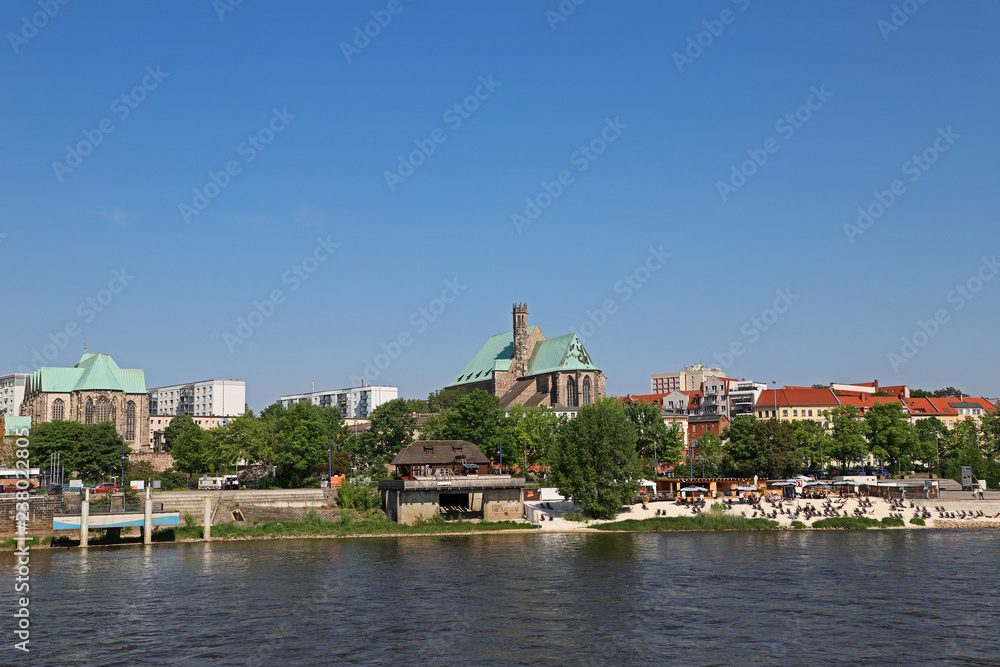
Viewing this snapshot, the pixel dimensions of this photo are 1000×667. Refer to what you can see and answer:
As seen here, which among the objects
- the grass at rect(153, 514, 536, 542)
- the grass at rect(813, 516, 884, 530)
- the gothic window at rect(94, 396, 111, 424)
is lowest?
the grass at rect(813, 516, 884, 530)

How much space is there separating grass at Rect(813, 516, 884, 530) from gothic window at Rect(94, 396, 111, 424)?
118421mm

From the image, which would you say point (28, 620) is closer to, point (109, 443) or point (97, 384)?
point (109, 443)

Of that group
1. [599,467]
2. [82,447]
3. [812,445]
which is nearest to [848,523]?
[599,467]

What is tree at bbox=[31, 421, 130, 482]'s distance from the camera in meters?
116

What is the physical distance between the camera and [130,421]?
158250 millimetres

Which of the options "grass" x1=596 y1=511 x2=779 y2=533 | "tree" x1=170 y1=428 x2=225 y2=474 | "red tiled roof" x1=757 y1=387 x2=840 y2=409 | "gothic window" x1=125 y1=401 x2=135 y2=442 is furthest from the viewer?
"red tiled roof" x1=757 y1=387 x2=840 y2=409

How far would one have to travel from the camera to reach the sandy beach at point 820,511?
83.2 m

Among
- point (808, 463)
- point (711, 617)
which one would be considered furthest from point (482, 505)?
point (808, 463)

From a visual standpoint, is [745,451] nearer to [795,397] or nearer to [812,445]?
[812,445]

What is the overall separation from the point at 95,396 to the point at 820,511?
11992 centimetres

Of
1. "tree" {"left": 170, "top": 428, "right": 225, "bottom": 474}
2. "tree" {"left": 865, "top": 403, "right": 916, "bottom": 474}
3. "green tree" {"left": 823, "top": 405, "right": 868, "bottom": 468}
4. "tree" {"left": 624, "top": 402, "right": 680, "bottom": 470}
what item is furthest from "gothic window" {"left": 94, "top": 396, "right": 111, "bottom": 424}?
"tree" {"left": 865, "top": 403, "right": 916, "bottom": 474}

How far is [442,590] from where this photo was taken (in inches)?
1929

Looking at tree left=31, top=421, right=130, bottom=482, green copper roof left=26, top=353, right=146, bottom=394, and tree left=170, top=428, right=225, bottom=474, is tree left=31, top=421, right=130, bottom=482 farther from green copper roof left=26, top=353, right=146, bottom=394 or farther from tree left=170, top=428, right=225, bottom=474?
green copper roof left=26, top=353, right=146, bottom=394

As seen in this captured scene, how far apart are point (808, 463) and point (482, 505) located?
57.7 metres
